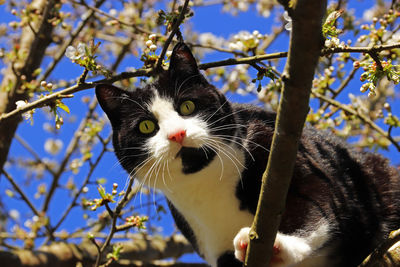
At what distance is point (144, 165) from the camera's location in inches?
97.0

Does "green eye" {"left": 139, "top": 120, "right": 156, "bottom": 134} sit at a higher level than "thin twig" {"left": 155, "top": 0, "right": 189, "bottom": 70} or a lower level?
lower

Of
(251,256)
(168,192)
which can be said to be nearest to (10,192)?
(168,192)

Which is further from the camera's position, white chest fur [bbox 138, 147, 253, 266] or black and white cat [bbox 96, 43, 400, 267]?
white chest fur [bbox 138, 147, 253, 266]

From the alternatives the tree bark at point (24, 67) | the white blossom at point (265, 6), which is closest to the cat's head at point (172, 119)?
the tree bark at point (24, 67)

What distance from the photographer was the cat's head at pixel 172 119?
7.50 ft

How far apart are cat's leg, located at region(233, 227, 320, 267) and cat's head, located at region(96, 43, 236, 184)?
45cm

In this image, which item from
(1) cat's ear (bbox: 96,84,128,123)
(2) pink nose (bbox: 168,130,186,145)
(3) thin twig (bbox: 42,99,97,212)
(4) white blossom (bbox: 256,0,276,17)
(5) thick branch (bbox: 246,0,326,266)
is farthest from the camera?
(4) white blossom (bbox: 256,0,276,17)

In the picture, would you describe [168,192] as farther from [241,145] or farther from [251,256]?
[251,256]

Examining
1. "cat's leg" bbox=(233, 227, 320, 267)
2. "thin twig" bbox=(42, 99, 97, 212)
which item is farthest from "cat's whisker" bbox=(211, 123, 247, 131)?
"thin twig" bbox=(42, 99, 97, 212)

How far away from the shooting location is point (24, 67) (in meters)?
3.52

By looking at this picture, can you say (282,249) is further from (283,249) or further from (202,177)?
(202,177)


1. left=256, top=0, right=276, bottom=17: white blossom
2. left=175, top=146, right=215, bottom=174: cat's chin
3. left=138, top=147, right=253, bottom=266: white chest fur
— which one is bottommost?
left=138, top=147, right=253, bottom=266: white chest fur

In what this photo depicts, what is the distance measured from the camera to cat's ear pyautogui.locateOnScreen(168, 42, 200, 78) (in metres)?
2.47

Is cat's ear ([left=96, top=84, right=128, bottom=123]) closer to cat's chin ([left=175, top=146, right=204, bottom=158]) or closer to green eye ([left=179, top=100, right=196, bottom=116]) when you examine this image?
green eye ([left=179, top=100, right=196, bottom=116])
